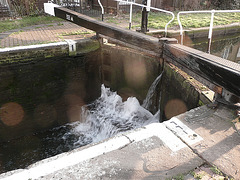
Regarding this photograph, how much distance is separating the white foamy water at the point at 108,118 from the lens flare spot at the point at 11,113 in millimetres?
1386

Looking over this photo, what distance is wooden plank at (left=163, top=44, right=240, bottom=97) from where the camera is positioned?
8.94 feet

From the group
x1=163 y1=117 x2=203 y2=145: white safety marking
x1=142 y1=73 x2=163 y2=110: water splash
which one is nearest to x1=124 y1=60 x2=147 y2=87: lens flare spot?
x1=142 y1=73 x2=163 y2=110: water splash

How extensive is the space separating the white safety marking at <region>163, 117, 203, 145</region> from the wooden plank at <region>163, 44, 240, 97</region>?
0.82 meters

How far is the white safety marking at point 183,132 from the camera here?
7.81 feet

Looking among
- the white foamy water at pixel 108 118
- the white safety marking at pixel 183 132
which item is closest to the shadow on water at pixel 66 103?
the white foamy water at pixel 108 118

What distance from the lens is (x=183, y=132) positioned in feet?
8.18

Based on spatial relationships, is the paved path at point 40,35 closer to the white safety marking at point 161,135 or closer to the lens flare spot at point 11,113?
the lens flare spot at point 11,113

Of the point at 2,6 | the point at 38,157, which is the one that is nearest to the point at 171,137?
the point at 38,157

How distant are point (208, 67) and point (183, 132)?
47.8 inches

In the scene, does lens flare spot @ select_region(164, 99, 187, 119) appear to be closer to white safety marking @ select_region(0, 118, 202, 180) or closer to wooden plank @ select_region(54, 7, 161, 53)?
wooden plank @ select_region(54, 7, 161, 53)

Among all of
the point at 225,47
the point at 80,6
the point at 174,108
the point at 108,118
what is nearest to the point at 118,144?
the point at 174,108

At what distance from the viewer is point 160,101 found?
5082mm

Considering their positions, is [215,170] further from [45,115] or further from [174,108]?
[45,115]

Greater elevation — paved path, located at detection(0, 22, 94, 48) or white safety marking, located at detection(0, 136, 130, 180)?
paved path, located at detection(0, 22, 94, 48)
